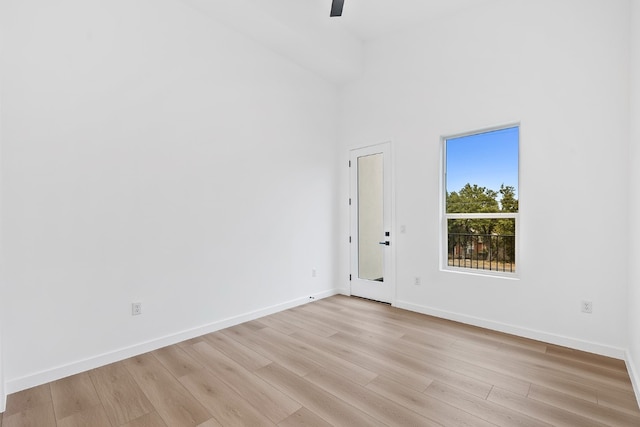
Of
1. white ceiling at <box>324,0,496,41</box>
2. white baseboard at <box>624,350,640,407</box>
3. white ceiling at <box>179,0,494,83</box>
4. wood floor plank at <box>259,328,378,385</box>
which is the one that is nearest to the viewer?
white baseboard at <box>624,350,640,407</box>

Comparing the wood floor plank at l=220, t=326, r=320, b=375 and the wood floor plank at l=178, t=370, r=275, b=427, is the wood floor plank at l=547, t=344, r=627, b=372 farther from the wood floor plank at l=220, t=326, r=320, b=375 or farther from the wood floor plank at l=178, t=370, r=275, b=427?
the wood floor plank at l=178, t=370, r=275, b=427

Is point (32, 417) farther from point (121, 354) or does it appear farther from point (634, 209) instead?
point (634, 209)

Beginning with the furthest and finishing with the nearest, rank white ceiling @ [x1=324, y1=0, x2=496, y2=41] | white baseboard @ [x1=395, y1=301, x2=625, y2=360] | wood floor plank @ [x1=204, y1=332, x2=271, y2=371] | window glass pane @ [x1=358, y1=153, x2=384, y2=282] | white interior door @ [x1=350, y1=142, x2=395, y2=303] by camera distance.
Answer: window glass pane @ [x1=358, y1=153, x2=384, y2=282]
white interior door @ [x1=350, y1=142, x2=395, y2=303]
white ceiling @ [x1=324, y1=0, x2=496, y2=41]
white baseboard @ [x1=395, y1=301, x2=625, y2=360]
wood floor plank @ [x1=204, y1=332, x2=271, y2=371]

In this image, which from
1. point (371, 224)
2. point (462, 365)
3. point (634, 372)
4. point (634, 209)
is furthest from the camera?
Result: point (371, 224)

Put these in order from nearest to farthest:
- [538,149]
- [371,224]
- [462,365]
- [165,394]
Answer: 1. [165,394]
2. [462,365]
3. [538,149]
4. [371,224]

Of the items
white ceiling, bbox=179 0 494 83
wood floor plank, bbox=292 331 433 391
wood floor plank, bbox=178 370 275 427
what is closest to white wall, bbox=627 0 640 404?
wood floor plank, bbox=292 331 433 391

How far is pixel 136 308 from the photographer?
292cm

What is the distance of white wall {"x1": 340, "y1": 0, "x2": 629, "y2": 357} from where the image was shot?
2838 mm

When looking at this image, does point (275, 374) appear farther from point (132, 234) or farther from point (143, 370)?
point (132, 234)

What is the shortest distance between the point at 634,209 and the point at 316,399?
114 inches

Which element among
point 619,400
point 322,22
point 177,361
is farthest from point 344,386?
point 322,22

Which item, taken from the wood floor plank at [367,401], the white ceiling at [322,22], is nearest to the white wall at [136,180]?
the white ceiling at [322,22]

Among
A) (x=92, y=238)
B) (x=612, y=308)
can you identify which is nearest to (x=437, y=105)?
(x=612, y=308)

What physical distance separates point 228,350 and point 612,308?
11.7 feet
